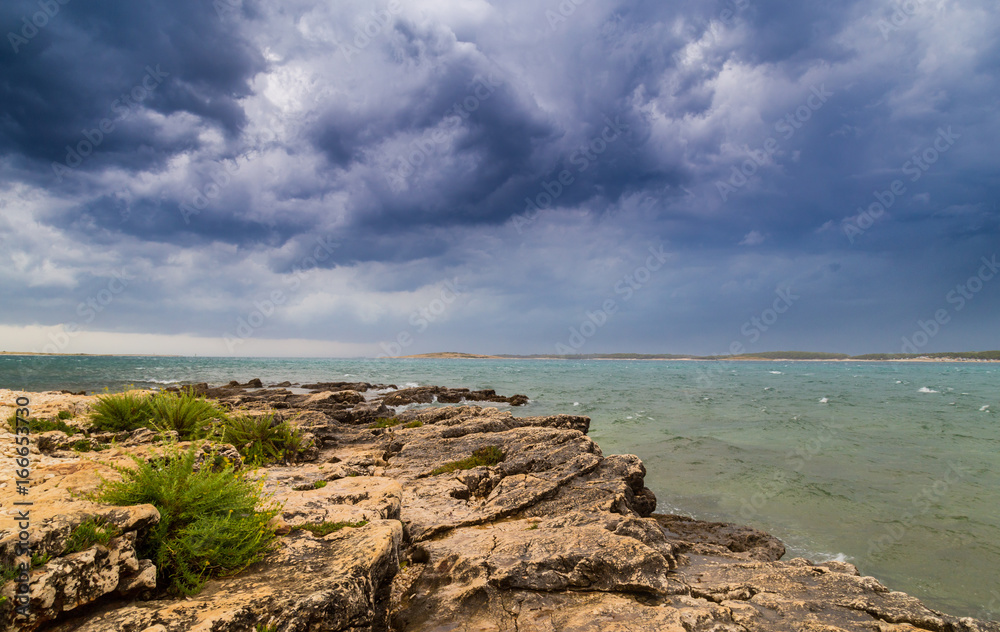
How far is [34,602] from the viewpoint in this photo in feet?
12.1

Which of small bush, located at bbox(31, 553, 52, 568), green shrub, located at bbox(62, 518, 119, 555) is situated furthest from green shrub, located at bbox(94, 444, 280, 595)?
small bush, located at bbox(31, 553, 52, 568)

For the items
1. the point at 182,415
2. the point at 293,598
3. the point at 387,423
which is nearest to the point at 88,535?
the point at 293,598

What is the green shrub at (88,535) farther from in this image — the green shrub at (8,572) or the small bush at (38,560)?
the green shrub at (8,572)

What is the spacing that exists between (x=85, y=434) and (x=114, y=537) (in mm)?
9859

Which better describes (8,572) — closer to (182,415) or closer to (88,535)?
(88,535)

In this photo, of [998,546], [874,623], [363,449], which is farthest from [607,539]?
[998,546]

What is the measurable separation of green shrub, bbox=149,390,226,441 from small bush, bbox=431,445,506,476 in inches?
250

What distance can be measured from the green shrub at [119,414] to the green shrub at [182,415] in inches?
11.6

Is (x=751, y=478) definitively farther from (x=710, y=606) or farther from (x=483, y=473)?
(x=710, y=606)

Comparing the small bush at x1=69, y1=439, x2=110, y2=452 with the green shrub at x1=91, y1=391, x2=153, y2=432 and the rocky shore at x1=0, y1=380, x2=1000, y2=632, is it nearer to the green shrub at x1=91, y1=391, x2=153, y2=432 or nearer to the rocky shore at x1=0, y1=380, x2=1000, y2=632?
the rocky shore at x1=0, y1=380, x2=1000, y2=632

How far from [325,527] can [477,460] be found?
7079mm

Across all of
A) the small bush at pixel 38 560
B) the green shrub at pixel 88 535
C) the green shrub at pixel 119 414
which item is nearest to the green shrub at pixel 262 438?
the green shrub at pixel 119 414

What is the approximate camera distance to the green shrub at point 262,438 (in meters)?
11.9

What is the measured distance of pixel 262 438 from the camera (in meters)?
12.6
